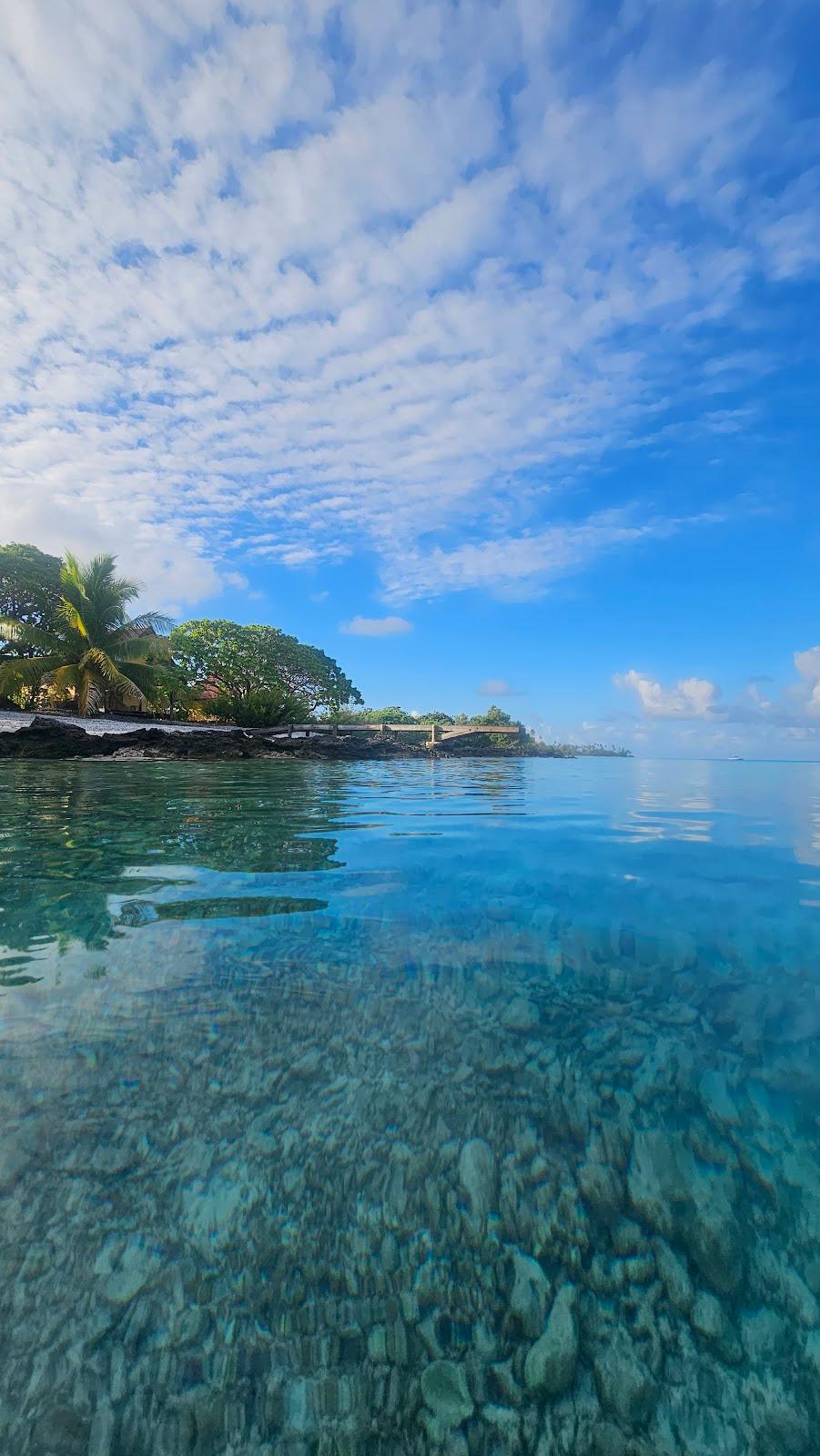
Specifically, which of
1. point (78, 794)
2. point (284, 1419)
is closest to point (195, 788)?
point (78, 794)

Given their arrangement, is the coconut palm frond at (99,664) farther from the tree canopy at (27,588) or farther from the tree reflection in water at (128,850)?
the tree reflection in water at (128,850)

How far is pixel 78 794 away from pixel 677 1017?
10.1m

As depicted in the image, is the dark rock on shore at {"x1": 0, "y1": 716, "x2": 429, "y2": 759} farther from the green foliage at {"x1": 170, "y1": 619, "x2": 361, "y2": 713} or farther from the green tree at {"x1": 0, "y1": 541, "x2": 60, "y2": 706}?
the green tree at {"x1": 0, "y1": 541, "x2": 60, "y2": 706}

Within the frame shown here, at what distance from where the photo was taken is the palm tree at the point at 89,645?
25.8 m

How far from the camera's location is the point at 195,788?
11.7 m

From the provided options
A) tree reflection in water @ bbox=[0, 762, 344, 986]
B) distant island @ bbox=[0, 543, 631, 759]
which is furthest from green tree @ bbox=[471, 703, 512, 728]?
tree reflection in water @ bbox=[0, 762, 344, 986]

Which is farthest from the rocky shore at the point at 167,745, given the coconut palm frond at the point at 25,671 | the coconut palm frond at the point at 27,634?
the coconut palm frond at the point at 27,634

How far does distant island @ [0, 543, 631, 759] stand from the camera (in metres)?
24.1

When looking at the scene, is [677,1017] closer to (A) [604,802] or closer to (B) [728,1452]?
(B) [728,1452]

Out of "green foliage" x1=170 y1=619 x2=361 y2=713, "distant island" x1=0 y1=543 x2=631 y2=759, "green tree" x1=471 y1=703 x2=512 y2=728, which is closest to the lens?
"distant island" x1=0 y1=543 x2=631 y2=759

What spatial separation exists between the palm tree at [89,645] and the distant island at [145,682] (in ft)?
0.16

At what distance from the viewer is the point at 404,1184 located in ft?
5.98

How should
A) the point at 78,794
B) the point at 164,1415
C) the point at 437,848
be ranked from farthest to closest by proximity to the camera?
the point at 78,794, the point at 437,848, the point at 164,1415

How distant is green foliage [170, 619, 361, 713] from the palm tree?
5.51 meters
